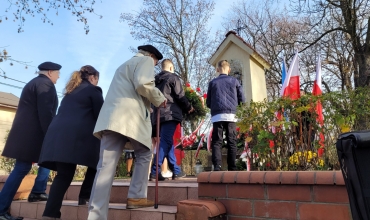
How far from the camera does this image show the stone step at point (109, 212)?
3.10 meters

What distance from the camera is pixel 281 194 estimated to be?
2.61 metres

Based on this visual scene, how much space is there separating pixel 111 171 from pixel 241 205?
47.9 inches

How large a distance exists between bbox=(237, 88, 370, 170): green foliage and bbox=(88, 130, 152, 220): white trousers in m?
1.12

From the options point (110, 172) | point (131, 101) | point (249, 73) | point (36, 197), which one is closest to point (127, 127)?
point (131, 101)

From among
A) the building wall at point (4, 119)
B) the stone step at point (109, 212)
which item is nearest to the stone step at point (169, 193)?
the stone step at point (109, 212)

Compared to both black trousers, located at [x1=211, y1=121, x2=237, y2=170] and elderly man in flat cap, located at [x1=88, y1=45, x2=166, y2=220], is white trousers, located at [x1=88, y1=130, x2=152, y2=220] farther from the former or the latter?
black trousers, located at [x1=211, y1=121, x2=237, y2=170]

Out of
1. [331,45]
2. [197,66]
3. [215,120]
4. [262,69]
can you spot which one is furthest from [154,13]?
[215,120]

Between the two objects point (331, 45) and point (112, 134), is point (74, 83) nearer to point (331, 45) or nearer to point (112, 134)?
point (112, 134)

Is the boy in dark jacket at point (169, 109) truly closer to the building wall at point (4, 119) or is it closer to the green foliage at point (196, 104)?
the green foliage at point (196, 104)

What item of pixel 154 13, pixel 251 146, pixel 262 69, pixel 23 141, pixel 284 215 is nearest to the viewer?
pixel 284 215

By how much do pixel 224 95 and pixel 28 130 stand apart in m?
2.59

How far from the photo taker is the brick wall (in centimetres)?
242

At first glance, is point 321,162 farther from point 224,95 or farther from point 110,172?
point 110,172

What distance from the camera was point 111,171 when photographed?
303 centimetres
